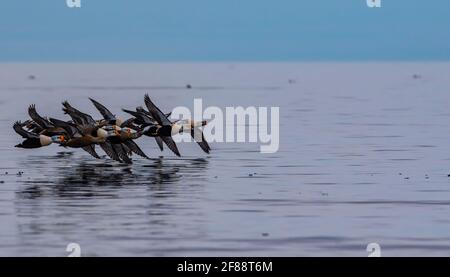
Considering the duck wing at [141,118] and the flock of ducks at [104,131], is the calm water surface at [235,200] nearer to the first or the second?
the flock of ducks at [104,131]

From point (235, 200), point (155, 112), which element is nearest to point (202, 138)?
point (155, 112)

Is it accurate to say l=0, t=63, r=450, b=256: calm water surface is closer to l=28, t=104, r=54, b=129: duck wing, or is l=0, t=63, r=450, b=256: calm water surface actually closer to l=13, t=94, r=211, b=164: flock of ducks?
l=13, t=94, r=211, b=164: flock of ducks

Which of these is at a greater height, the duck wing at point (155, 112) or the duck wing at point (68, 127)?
the duck wing at point (155, 112)

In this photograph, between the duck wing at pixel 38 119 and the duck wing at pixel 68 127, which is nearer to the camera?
the duck wing at pixel 68 127

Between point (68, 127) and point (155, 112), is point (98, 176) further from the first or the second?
point (155, 112)

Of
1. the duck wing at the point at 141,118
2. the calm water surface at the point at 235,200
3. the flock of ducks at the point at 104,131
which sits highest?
the duck wing at the point at 141,118

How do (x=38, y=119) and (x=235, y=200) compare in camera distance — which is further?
(x=38, y=119)

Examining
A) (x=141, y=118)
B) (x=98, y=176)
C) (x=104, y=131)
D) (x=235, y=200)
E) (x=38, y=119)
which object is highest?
(x=141, y=118)

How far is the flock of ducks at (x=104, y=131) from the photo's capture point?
43094mm

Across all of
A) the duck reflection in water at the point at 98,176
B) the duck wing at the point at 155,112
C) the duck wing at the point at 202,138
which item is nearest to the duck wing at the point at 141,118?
the duck wing at the point at 155,112

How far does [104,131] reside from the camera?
43219 millimetres

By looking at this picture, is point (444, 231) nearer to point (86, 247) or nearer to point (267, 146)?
point (86, 247)

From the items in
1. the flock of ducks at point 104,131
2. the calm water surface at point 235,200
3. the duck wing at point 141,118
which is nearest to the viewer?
the calm water surface at point 235,200

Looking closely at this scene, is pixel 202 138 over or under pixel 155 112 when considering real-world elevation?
under
